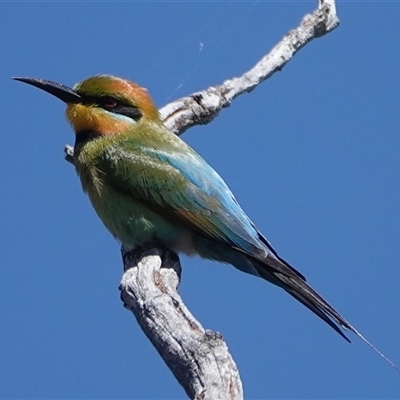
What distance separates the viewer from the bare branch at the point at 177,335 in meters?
2.82

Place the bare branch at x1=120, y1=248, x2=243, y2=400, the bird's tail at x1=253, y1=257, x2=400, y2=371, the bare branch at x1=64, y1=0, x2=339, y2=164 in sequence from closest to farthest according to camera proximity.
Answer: the bare branch at x1=120, y1=248, x2=243, y2=400
the bird's tail at x1=253, y1=257, x2=400, y2=371
the bare branch at x1=64, y1=0, x2=339, y2=164

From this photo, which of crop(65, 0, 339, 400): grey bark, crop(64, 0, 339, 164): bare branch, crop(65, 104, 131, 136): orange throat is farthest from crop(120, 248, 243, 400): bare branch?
crop(64, 0, 339, 164): bare branch

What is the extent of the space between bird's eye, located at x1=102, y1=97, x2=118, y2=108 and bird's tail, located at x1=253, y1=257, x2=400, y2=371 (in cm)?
104

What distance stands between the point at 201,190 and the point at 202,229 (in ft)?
0.67

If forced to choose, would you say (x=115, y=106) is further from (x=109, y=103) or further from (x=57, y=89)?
(x=57, y=89)

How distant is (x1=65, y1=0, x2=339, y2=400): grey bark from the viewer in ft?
9.43

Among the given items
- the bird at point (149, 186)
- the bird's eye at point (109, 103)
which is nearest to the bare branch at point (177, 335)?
the bird at point (149, 186)

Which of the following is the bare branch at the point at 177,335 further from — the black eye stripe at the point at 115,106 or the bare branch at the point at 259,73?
the bare branch at the point at 259,73

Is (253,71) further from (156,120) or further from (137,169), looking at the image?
(137,169)

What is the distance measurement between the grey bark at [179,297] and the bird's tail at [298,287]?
1.27 ft

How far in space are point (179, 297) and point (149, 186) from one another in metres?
1.08

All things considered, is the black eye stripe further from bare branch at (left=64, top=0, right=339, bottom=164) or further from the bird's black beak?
bare branch at (left=64, top=0, right=339, bottom=164)

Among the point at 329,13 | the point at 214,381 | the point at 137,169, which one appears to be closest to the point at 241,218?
the point at 137,169

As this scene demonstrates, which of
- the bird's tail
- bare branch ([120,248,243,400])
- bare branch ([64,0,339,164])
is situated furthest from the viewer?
bare branch ([64,0,339,164])
